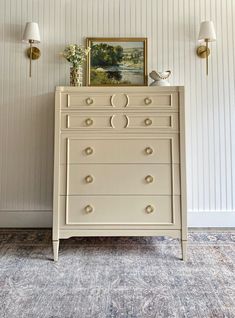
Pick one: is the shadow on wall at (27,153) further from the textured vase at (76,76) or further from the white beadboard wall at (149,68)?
the textured vase at (76,76)

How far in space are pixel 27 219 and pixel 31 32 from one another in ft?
5.82

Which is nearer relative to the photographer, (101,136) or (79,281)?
(79,281)

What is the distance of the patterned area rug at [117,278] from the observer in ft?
4.37

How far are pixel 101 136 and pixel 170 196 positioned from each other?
67 cm

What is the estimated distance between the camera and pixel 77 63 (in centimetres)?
225

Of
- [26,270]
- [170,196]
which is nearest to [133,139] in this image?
[170,196]

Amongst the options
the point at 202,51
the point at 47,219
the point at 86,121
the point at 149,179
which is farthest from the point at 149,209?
the point at 202,51

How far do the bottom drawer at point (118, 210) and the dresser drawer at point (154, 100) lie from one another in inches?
26.4

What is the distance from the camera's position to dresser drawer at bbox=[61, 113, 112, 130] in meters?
1.92

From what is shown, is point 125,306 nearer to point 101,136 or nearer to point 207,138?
point 101,136

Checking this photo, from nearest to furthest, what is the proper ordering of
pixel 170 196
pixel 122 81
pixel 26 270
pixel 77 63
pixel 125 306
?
pixel 125 306, pixel 26 270, pixel 170 196, pixel 77 63, pixel 122 81

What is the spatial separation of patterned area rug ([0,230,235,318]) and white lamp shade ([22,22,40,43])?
1826 millimetres

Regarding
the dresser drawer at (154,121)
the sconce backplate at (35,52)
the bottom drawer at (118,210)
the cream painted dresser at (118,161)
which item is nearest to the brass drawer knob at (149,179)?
the cream painted dresser at (118,161)

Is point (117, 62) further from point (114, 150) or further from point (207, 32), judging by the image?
point (114, 150)
